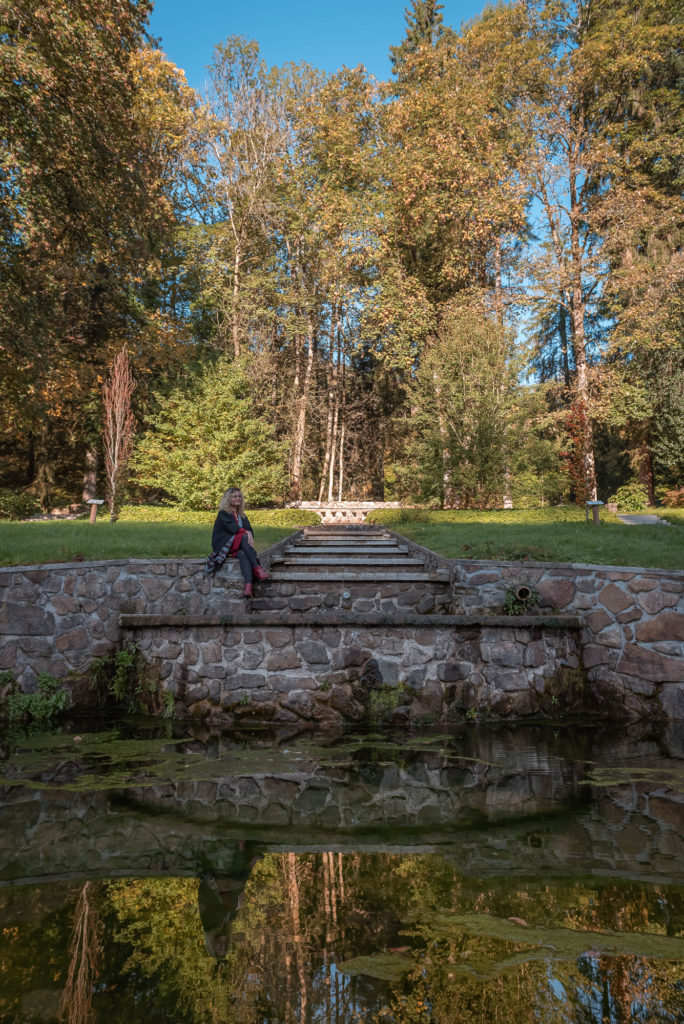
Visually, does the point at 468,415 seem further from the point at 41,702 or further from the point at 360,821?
the point at 360,821

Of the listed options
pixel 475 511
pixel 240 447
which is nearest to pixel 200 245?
pixel 240 447

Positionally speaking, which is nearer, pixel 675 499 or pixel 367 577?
pixel 367 577

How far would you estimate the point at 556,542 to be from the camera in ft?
32.3


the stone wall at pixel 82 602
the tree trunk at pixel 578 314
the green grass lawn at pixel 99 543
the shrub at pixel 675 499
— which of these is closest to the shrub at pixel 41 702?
the stone wall at pixel 82 602

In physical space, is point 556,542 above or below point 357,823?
above

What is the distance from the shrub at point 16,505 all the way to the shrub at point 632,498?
21582 mm

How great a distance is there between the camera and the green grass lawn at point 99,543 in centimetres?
777

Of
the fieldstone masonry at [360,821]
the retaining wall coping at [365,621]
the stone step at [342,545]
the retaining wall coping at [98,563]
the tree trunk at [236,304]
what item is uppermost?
the tree trunk at [236,304]

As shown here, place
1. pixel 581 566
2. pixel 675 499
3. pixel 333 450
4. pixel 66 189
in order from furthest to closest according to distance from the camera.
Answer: pixel 333 450 < pixel 675 499 < pixel 66 189 < pixel 581 566

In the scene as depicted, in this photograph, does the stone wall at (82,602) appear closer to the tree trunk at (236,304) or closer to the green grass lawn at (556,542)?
the green grass lawn at (556,542)

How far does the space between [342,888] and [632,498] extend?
24693mm

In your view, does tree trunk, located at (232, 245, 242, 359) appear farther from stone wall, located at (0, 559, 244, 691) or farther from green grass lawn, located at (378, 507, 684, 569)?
stone wall, located at (0, 559, 244, 691)

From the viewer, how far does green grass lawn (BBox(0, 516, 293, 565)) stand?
25.5 feet

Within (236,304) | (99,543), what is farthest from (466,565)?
(236,304)
